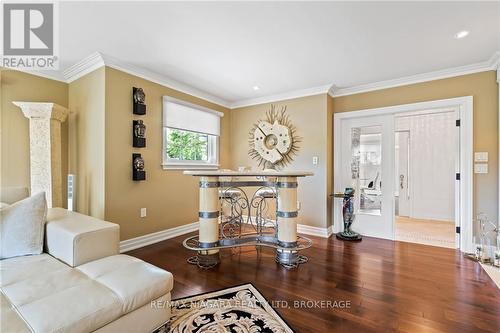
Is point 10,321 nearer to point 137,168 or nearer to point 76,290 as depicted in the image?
point 76,290

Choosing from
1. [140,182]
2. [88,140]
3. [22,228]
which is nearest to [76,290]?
[22,228]

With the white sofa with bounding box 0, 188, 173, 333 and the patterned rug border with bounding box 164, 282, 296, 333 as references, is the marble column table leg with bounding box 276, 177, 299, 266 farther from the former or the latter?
the white sofa with bounding box 0, 188, 173, 333

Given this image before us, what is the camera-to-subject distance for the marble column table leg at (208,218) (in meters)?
2.56

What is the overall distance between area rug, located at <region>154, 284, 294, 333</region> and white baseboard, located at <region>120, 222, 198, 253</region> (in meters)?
1.51

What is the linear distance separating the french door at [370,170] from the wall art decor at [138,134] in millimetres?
3134

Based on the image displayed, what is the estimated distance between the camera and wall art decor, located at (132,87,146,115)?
10.1ft

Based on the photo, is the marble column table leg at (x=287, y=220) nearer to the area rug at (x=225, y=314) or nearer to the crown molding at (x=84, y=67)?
the area rug at (x=225, y=314)

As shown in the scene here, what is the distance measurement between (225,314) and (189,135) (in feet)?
9.92

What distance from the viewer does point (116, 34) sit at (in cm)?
233

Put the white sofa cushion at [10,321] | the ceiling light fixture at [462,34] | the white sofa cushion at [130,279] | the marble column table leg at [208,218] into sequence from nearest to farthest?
1. the white sofa cushion at [10,321]
2. the white sofa cushion at [130,279]
3. the ceiling light fixture at [462,34]
4. the marble column table leg at [208,218]

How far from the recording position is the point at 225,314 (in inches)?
67.2

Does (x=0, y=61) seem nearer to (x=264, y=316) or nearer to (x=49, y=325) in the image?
(x=49, y=325)

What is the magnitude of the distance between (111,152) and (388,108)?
3972 millimetres

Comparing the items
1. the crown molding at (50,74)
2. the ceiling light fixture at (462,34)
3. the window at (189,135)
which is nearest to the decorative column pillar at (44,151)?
the crown molding at (50,74)
